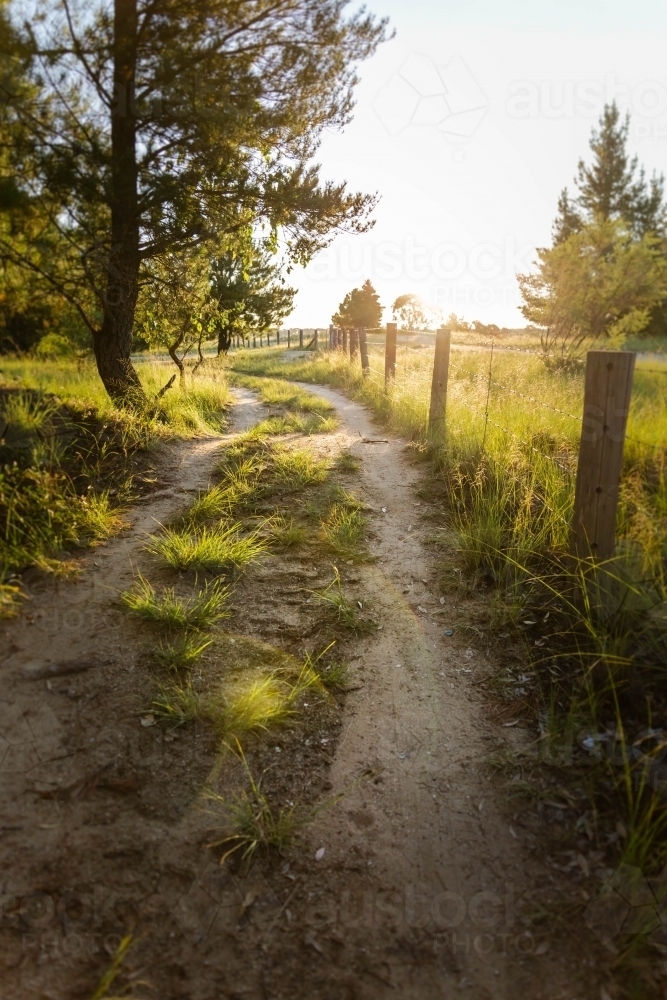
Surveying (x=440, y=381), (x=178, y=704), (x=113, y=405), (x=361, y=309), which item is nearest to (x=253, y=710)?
(x=178, y=704)

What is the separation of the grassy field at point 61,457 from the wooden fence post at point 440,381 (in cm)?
305

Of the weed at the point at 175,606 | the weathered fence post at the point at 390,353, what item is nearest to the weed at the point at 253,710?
the weed at the point at 175,606

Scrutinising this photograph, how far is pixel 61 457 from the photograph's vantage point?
16.4 feet

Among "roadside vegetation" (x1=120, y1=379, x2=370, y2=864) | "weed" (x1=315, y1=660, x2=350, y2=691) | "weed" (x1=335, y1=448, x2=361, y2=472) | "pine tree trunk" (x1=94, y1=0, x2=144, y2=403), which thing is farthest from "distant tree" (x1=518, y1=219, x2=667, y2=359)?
"weed" (x1=315, y1=660, x2=350, y2=691)

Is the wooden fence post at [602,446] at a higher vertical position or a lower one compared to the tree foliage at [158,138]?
lower

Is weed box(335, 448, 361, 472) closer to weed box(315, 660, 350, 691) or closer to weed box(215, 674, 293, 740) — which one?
weed box(315, 660, 350, 691)

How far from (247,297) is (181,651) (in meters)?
Answer: 13.4

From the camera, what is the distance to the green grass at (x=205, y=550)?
4000 millimetres

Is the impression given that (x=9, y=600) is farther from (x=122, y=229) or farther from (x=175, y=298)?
(x=175, y=298)

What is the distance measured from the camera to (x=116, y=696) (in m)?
2.83

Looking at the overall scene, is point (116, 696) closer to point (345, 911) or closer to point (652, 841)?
point (345, 911)

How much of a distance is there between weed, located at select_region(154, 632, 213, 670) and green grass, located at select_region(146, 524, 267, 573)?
84 centimetres

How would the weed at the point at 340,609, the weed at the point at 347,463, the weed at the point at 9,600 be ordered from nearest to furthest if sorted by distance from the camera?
the weed at the point at 9,600, the weed at the point at 340,609, the weed at the point at 347,463

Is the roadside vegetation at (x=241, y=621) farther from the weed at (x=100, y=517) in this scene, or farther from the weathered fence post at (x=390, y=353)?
the weathered fence post at (x=390, y=353)
